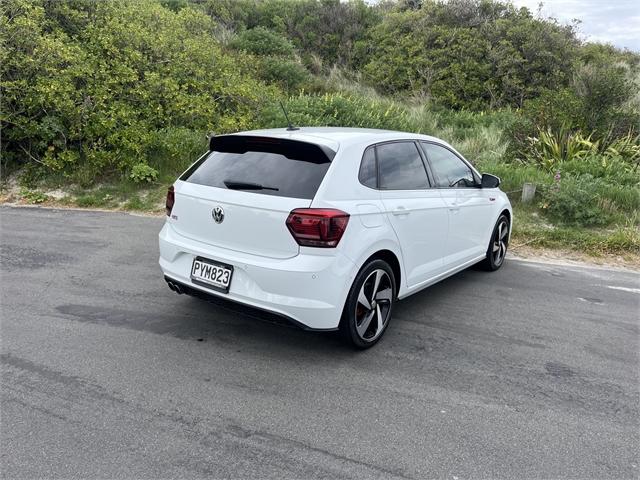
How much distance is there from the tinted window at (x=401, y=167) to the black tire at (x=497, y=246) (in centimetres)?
179

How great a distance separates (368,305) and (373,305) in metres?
0.06

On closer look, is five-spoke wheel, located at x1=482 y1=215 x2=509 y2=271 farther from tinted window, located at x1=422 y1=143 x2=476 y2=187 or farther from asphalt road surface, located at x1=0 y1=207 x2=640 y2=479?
tinted window, located at x1=422 y1=143 x2=476 y2=187

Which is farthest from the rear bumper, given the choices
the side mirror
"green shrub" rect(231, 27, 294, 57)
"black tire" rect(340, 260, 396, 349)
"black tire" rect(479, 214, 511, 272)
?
"green shrub" rect(231, 27, 294, 57)

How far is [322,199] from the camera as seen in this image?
362 centimetres

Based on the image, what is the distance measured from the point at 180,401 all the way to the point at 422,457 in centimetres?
153

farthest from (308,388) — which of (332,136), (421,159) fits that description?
(421,159)

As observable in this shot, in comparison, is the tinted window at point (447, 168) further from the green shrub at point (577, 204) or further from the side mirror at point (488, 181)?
the green shrub at point (577, 204)

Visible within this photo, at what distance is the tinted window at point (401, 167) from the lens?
4285mm

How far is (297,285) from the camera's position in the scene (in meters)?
3.57

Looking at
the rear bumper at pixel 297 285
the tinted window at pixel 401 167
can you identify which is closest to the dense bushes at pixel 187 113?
the tinted window at pixel 401 167

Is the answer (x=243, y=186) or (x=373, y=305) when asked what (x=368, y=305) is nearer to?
(x=373, y=305)

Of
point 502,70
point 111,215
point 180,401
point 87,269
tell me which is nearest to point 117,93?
point 111,215

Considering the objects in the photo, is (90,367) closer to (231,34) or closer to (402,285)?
(402,285)

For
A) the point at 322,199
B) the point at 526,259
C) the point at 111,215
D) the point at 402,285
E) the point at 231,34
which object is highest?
the point at 231,34
